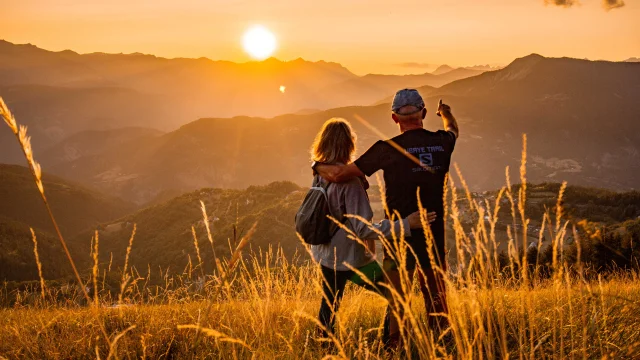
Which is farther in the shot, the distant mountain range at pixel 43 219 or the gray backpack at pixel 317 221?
the distant mountain range at pixel 43 219

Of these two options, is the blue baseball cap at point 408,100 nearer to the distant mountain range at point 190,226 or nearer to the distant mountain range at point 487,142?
the distant mountain range at point 190,226

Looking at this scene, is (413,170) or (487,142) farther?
(487,142)

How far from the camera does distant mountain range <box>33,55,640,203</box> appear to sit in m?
137

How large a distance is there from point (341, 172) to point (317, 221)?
417mm

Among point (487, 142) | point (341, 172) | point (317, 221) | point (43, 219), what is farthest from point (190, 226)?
point (487, 142)

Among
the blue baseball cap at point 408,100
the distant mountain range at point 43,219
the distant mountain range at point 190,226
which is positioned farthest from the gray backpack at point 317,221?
the distant mountain range at point 43,219

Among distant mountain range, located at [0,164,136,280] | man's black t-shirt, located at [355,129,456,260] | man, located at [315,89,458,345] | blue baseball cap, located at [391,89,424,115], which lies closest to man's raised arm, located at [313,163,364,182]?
man, located at [315,89,458,345]

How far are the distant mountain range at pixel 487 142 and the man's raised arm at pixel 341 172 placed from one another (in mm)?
124815

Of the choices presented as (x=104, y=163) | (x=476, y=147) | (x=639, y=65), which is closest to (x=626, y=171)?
(x=476, y=147)

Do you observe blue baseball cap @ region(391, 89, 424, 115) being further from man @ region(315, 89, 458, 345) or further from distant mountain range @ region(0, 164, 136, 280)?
distant mountain range @ region(0, 164, 136, 280)

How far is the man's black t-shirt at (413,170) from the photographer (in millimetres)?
3260

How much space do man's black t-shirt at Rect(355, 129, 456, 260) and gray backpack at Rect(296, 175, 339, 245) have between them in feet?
1.29

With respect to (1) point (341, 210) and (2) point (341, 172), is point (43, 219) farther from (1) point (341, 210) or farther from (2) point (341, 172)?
(2) point (341, 172)

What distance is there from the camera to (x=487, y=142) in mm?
147750
